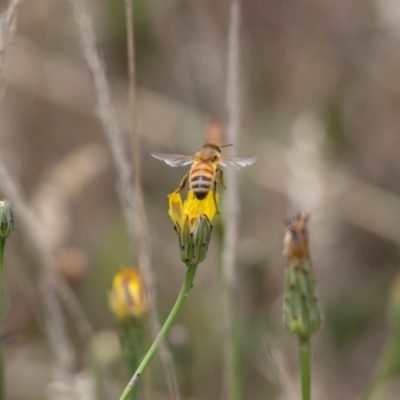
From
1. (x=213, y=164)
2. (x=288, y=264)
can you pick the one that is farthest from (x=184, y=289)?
(x=213, y=164)

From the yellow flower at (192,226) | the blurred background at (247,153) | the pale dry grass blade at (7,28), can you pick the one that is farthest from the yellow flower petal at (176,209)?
the blurred background at (247,153)

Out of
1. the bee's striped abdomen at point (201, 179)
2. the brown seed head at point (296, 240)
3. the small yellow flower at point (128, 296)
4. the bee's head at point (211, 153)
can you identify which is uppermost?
the bee's head at point (211, 153)

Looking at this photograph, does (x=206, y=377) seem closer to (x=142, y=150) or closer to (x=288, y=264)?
(x=142, y=150)

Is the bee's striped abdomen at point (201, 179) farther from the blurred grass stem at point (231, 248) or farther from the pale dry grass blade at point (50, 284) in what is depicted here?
the pale dry grass blade at point (50, 284)

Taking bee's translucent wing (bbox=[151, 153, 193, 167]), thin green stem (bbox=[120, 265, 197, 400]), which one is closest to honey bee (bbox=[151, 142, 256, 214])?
bee's translucent wing (bbox=[151, 153, 193, 167])

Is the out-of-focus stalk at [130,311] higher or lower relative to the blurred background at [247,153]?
lower

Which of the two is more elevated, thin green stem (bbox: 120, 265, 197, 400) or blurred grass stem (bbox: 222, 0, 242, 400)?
blurred grass stem (bbox: 222, 0, 242, 400)

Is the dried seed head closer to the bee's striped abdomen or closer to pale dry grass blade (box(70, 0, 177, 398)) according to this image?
the bee's striped abdomen

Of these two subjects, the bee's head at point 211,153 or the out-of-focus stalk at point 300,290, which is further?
the bee's head at point 211,153
